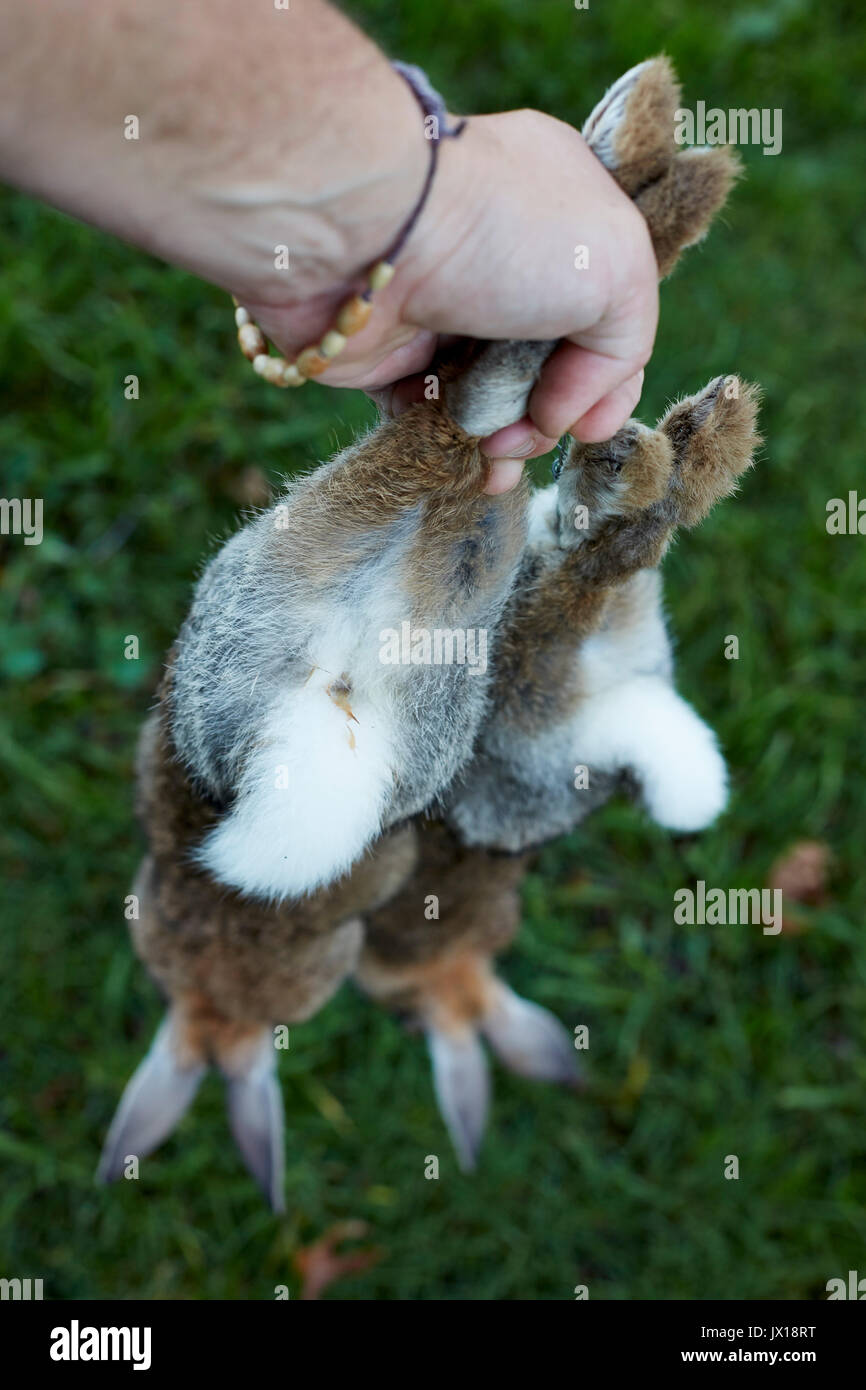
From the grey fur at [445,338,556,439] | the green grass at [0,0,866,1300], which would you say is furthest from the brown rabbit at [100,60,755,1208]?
the green grass at [0,0,866,1300]

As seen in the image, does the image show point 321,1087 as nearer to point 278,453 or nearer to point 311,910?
point 311,910

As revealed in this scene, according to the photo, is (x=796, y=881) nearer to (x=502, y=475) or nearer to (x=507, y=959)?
(x=507, y=959)

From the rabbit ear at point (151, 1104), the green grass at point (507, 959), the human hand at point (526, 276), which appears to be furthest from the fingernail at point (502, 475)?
the rabbit ear at point (151, 1104)

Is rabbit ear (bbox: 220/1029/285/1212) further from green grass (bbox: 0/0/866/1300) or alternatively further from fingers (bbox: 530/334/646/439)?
fingers (bbox: 530/334/646/439)

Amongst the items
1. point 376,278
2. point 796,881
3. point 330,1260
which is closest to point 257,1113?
point 330,1260

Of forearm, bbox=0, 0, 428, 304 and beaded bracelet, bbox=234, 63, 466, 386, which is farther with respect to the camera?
beaded bracelet, bbox=234, 63, 466, 386

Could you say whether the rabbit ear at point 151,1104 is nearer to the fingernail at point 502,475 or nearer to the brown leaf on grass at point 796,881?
the fingernail at point 502,475
